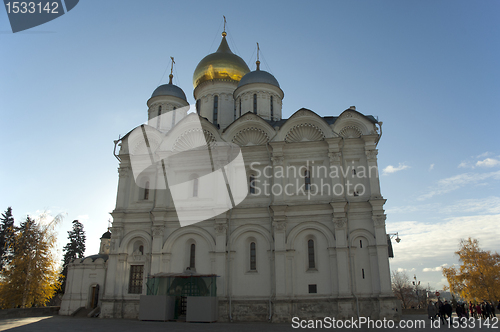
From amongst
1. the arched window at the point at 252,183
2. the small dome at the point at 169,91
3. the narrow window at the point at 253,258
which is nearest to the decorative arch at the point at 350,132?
the arched window at the point at 252,183

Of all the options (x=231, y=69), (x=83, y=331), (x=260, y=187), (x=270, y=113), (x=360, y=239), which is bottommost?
(x=83, y=331)

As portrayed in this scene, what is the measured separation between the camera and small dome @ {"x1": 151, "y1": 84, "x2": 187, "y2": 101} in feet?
76.9

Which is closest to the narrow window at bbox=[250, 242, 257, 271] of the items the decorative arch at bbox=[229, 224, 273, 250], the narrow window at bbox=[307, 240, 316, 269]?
the decorative arch at bbox=[229, 224, 273, 250]

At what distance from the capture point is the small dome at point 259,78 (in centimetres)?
2216

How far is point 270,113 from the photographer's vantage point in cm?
2200

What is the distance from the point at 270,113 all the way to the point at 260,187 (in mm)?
5944

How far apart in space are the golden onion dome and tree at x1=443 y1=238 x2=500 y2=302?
23.6 meters

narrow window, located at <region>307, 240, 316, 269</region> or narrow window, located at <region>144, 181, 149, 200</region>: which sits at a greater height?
narrow window, located at <region>144, 181, 149, 200</region>

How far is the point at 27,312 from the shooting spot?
1803 cm

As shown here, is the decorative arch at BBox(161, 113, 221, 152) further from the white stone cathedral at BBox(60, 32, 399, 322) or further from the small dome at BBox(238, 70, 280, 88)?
the small dome at BBox(238, 70, 280, 88)

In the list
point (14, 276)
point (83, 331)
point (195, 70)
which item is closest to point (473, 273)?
point (195, 70)

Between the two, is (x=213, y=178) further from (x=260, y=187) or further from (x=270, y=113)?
(x=270, y=113)

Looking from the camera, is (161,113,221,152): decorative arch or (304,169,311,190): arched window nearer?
(304,169,311,190): arched window

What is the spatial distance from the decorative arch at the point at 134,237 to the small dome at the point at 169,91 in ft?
31.2
